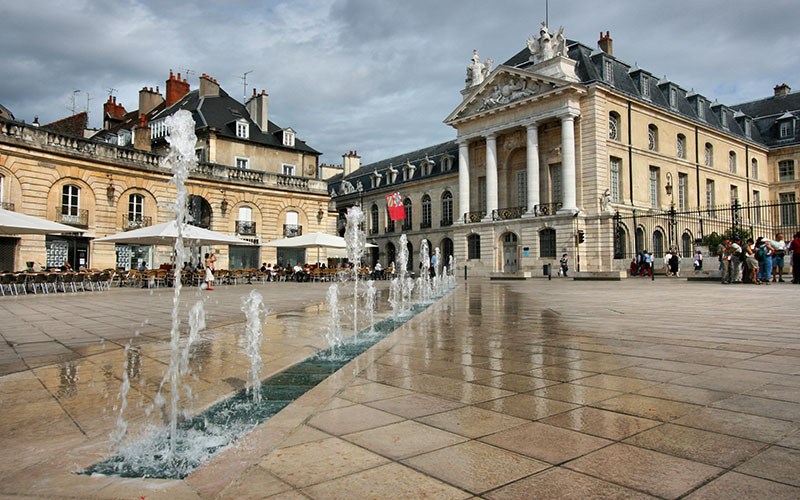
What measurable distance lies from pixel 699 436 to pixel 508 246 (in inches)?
1386

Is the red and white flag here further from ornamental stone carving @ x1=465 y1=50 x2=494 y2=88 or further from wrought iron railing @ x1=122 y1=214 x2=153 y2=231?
wrought iron railing @ x1=122 y1=214 x2=153 y2=231

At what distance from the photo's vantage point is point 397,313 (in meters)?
10.4

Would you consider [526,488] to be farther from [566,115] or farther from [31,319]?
[566,115]

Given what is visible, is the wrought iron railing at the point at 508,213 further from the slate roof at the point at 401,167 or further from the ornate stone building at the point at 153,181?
the ornate stone building at the point at 153,181

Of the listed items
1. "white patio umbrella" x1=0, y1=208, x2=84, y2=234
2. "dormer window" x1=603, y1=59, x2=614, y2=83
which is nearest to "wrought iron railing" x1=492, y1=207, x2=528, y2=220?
"dormer window" x1=603, y1=59, x2=614, y2=83

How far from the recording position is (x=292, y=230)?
3316 cm

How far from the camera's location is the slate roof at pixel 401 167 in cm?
4750

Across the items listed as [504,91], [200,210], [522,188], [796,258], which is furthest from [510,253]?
[200,210]

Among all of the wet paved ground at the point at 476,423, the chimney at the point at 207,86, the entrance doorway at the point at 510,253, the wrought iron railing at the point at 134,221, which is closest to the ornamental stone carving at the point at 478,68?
the entrance doorway at the point at 510,253

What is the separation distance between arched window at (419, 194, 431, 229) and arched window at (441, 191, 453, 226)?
2.12 meters

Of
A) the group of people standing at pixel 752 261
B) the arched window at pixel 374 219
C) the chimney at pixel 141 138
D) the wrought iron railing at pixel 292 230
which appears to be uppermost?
the chimney at pixel 141 138

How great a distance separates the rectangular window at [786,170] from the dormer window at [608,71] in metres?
25.5

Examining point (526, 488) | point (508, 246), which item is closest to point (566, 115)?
point (508, 246)

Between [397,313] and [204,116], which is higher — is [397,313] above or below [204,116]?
below
